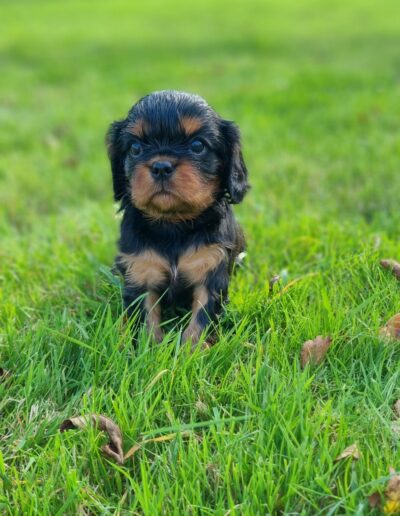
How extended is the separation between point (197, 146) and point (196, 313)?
817 millimetres

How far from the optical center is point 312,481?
2117mm

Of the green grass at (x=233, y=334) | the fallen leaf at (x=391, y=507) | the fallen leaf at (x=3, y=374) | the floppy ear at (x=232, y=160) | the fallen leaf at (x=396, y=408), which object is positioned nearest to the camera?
the fallen leaf at (x=391, y=507)

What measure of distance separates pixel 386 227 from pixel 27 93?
700cm

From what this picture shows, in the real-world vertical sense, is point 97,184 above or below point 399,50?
below

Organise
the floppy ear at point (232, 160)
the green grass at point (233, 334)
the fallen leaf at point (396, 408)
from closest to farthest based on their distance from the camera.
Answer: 1. the green grass at point (233, 334)
2. the fallen leaf at point (396, 408)
3. the floppy ear at point (232, 160)

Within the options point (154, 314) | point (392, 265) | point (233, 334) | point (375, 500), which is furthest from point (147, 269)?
point (375, 500)

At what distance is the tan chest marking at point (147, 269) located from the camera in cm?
318

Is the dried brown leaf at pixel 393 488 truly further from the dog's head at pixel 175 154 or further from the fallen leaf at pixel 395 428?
the dog's head at pixel 175 154

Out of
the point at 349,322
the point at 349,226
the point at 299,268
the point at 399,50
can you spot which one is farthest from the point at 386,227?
the point at 399,50

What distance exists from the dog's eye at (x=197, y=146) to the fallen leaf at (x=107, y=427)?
4.41 ft

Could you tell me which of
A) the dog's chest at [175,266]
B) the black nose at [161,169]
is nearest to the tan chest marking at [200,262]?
the dog's chest at [175,266]

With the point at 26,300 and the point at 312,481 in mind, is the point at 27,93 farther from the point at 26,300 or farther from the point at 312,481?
the point at 312,481

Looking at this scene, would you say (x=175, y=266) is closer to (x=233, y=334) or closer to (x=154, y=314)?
(x=154, y=314)

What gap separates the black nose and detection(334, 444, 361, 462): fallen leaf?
55.7 inches
